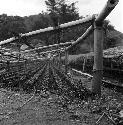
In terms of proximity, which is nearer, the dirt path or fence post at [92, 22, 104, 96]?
the dirt path

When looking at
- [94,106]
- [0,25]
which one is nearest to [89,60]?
[94,106]

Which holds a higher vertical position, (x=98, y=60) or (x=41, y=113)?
(x=98, y=60)

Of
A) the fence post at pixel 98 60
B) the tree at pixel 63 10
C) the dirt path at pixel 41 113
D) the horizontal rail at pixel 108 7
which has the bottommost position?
the dirt path at pixel 41 113

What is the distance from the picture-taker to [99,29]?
8711 millimetres

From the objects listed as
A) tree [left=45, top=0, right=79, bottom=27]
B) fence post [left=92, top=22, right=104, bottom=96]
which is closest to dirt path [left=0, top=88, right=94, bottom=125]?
fence post [left=92, top=22, right=104, bottom=96]

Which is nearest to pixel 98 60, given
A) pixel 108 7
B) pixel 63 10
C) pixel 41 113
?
pixel 108 7

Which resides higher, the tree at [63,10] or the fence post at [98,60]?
the tree at [63,10]

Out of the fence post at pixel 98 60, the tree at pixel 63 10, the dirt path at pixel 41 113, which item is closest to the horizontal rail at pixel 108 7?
the fence post at pixel 98 60

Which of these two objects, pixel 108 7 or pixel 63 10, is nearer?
pixel 108 7

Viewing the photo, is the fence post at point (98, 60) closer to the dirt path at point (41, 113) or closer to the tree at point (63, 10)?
the dirt path at point (41, 113)

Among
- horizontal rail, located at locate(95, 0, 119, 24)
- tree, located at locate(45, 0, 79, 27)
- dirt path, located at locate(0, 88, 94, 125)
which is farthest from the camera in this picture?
tree, located at locate(45, 0, 79, 27)

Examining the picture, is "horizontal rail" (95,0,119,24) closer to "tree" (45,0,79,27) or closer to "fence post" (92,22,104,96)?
"fence post" (92,22,104,96)

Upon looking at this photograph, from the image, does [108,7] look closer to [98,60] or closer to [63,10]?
[98,60]

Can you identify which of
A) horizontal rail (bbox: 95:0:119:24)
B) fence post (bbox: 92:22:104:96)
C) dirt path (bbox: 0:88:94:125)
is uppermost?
horizontal rail (bbox: 95:0:119:24)
